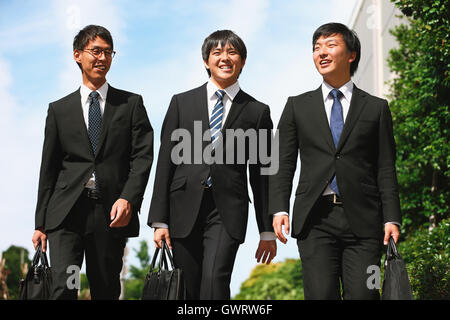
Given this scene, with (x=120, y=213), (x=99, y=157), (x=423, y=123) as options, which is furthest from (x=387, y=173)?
(x=423, y=123)

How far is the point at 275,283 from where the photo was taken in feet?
192

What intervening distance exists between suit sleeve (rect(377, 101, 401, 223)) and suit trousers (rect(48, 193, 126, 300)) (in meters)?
2.50

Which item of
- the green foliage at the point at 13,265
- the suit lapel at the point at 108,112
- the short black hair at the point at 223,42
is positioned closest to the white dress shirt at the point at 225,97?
the short black hair at the point at 223,42

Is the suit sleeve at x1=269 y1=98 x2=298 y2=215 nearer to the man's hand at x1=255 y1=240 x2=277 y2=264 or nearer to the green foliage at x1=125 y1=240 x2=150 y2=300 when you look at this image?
the man's hand at x1=255 y1=240 x2=277 y2=264

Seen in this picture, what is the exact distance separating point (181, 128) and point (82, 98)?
1.08m

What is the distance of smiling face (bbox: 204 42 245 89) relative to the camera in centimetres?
615

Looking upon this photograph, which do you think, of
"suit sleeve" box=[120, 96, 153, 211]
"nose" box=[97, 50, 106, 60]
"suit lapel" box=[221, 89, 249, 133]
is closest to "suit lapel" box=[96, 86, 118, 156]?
"suit sleeve" box=[120, 96, 153, 211]

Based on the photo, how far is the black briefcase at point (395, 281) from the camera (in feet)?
17.5

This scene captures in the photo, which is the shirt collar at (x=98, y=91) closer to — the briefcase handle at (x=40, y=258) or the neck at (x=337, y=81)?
the briefcase handle at (x=40, y=258)

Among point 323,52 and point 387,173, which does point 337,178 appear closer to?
point 387,173

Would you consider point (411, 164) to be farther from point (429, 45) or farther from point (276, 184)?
point (276, 184)

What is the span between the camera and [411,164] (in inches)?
714

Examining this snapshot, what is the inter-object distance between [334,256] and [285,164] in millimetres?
967
